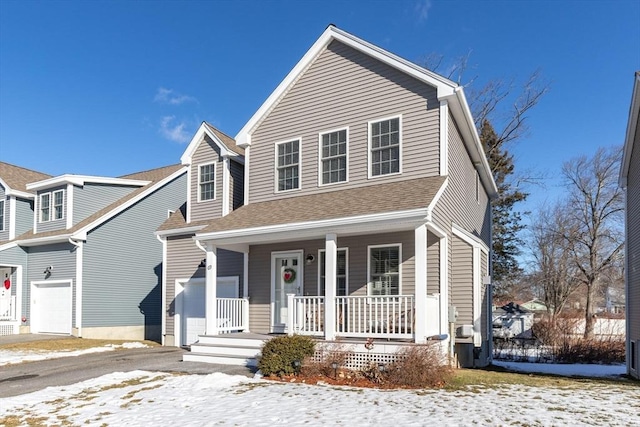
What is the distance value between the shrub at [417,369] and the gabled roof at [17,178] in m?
19.1

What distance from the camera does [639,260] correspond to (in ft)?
42.6

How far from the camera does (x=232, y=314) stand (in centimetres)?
1295

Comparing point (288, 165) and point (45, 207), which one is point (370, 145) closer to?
point (288, 165)

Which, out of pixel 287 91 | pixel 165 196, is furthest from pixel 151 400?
pixel 165 196

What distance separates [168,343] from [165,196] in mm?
7693

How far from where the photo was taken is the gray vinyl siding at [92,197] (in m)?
19.3

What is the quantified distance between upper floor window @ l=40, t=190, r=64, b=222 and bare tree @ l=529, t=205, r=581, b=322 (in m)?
31.8

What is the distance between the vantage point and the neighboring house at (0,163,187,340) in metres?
18.2

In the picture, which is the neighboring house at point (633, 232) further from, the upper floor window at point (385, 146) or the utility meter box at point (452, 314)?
the upper floor window at point (385, 146)

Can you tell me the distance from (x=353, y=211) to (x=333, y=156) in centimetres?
289

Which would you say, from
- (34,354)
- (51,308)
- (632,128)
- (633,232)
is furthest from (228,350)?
(632,128)

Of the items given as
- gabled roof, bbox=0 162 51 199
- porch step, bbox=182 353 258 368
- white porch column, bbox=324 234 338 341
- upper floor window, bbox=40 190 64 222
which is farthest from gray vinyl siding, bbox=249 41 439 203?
gabled roof, bbox=0 162 51 199

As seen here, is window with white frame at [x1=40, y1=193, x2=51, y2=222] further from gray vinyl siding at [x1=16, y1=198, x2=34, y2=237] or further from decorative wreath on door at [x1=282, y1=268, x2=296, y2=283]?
decorative wreath on door at [x1=282, y1=268, x2=296, y2=283]

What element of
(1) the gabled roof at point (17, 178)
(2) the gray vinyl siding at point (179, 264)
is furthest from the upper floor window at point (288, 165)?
(1) the gabled roof at point (17, 178)
